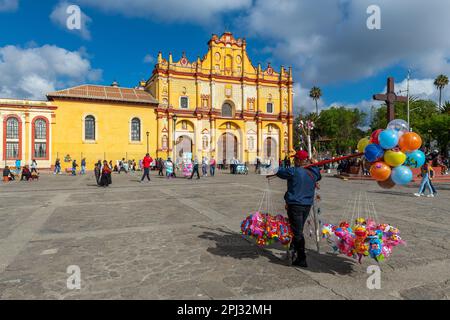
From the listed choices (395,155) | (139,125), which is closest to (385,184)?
(395,155)

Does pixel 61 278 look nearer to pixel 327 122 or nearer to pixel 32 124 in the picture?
pixel 32 124

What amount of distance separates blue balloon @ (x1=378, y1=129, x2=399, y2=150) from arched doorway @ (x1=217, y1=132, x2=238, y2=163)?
38.2 m

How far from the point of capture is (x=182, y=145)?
39969mm

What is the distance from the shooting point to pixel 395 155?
Answer: 366cm

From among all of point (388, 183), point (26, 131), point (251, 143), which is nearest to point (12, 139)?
point (26, 131)

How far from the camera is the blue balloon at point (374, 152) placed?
3.76 metres

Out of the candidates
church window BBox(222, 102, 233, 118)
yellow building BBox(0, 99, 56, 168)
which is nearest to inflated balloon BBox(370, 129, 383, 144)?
yellow building BBox(0, 99, 56, 168)

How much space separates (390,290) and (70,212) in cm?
805

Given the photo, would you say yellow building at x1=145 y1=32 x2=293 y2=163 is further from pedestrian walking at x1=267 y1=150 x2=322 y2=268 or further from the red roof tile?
pedestrian walking at x1=267 y1=150 x2=322 y2=268

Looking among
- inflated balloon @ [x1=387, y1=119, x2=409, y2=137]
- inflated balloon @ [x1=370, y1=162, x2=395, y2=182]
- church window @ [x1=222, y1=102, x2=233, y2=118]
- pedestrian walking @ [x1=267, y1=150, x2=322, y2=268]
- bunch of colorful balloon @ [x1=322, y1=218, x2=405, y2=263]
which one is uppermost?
church window @ [x1=222, y1=102, x2=233, y2=118]

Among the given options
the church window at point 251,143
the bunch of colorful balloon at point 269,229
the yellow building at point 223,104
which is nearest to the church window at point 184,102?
the yellow building at point 223,104

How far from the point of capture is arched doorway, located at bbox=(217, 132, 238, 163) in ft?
138

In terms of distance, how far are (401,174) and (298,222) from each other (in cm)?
146

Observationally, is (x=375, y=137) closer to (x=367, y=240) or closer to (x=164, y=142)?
(x=367, y=240)
